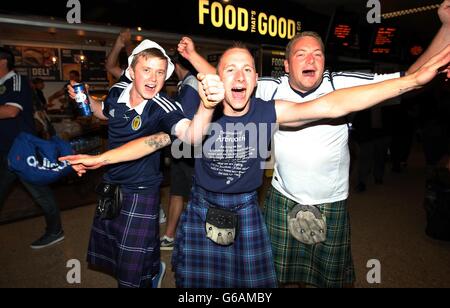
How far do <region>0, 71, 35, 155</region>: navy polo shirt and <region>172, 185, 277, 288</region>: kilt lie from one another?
2226 mm

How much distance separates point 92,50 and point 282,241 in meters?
9.39

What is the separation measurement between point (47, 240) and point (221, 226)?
2500 millimetres

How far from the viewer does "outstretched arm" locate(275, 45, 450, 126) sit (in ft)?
4.63

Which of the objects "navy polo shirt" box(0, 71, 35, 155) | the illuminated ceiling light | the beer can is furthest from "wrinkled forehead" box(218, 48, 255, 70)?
the illuminated ceiling light

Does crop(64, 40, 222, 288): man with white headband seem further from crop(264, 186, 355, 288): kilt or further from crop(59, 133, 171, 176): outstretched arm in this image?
crop(264, 186, 355, 288): kilt

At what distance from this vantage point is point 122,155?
1.84 meters

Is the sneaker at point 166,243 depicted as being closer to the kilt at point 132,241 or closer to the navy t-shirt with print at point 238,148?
the kilt at point 132,241

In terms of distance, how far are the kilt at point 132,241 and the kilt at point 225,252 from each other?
218mm

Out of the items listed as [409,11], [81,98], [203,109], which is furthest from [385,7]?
[203,109]

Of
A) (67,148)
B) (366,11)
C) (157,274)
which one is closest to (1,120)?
(67,148)

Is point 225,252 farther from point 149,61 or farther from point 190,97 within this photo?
point 149,61

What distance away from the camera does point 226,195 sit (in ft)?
6.17

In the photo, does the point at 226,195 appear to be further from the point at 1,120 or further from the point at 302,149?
the point at 1,120

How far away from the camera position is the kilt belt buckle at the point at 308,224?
2.06 metres
